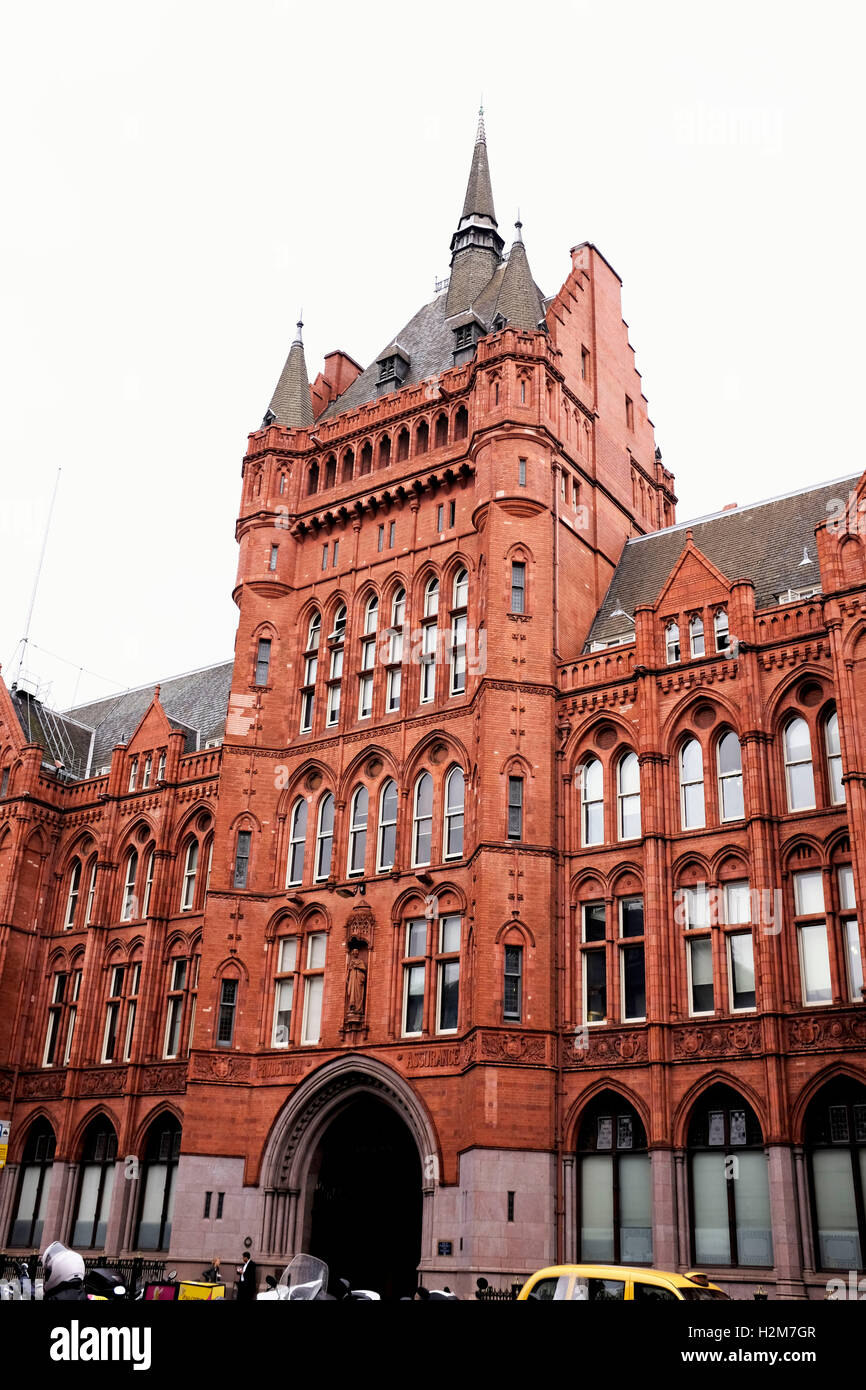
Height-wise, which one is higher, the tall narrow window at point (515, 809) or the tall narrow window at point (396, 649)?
the tall narrow window at point (396, 649)

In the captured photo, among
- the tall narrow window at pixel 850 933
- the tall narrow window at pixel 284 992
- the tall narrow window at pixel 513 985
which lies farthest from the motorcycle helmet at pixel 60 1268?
the tall narrow window at pixel 284 992

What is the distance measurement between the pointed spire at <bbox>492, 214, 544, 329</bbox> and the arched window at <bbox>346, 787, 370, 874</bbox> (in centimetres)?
1485

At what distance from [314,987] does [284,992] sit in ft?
3.49

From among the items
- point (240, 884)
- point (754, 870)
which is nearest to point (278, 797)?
point (240, 884)

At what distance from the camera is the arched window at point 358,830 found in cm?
3709

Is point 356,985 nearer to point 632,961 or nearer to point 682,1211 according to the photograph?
point 632,961

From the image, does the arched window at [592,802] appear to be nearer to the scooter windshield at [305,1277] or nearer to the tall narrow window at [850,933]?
the tall narrow window at [850,933]

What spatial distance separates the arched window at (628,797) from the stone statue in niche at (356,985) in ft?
26.1

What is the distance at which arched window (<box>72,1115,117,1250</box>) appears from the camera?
40312 millimetres

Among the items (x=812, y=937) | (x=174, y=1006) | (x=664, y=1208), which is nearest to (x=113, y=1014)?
(x=174, y=1006)

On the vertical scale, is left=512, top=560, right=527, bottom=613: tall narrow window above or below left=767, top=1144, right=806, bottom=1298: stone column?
above

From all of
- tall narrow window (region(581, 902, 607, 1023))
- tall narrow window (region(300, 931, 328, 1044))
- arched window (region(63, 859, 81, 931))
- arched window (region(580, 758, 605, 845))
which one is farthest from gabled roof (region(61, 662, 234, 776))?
tall narrow window (region(581, 902, 607, 1023))

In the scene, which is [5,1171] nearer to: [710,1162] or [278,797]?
[278,797]

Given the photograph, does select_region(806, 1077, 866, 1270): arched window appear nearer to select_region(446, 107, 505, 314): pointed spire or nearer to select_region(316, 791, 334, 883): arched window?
select_region(316, 791, 334, 883): arched window
